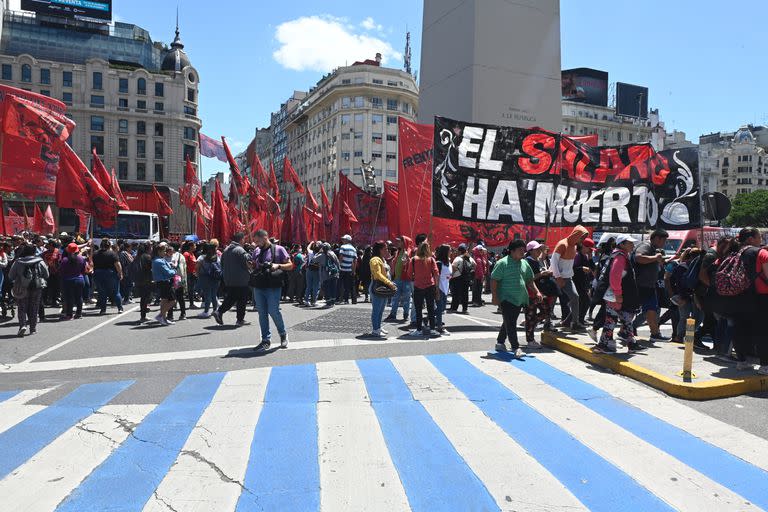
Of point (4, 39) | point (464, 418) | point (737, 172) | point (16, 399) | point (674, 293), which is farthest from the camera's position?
point (737, 172)

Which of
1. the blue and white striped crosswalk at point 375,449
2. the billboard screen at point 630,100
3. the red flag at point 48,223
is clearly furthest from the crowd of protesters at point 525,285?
the billboard screen at point 630,100

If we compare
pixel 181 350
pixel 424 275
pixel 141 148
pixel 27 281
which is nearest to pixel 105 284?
pixel 27 281

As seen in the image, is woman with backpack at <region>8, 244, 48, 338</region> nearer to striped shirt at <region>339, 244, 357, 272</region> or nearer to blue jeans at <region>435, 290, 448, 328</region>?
blue jeans at <region>435, 290, 448, 328</region>

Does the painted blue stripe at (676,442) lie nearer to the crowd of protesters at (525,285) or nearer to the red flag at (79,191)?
the crowd of protesters at (525,285)

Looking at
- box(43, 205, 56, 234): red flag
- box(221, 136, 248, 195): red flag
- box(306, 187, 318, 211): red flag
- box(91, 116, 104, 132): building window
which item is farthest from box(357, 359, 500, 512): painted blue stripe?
box(91, 116, 104, 132): building window

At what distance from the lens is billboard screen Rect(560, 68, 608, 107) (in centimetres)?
8462

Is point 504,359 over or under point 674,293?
under

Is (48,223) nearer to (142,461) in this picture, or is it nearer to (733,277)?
(142,461)

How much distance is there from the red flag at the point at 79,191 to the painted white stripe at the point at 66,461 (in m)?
8.18

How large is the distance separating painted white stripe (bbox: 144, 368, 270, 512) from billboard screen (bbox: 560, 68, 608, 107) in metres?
87.3

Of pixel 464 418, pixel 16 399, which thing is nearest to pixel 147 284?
pixel 16 399

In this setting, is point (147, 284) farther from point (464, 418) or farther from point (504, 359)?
point (464, 418)

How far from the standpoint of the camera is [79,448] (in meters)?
4.22

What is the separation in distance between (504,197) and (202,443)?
25.9 feet
